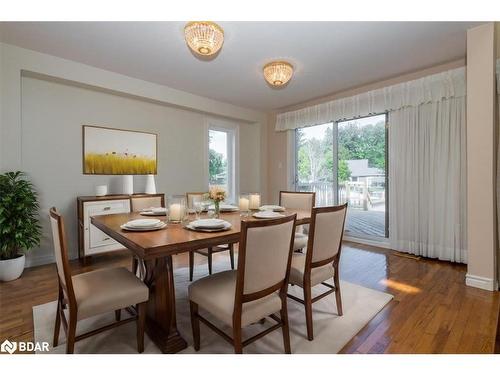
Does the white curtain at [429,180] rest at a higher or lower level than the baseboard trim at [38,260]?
higher

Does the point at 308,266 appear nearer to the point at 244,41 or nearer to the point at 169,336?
the point at 169,336

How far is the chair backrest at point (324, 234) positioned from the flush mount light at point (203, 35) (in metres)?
1.55

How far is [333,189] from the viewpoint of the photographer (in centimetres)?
435

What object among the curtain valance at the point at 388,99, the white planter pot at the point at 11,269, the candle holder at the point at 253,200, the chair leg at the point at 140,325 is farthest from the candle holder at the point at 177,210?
the curtain valance at the point at 388,99

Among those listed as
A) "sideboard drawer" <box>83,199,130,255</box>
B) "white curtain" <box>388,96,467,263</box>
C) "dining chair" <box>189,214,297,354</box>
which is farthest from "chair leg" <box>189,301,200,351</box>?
"white curtain" <box>388,96,467,263</box>

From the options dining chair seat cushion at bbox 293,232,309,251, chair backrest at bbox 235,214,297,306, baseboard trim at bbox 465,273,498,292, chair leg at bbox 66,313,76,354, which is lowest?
baseboard trim at bbox 465,273,498,292

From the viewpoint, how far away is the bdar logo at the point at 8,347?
1.54 meters

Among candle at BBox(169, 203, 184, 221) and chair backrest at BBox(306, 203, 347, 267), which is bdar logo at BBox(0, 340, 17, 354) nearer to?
candle at BBox(169, 203, 184, 221)

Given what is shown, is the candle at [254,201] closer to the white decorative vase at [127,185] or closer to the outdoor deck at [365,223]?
the white decorative vase at [127,185]

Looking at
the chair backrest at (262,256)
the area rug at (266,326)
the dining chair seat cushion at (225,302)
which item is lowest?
the area rug at (266,326)

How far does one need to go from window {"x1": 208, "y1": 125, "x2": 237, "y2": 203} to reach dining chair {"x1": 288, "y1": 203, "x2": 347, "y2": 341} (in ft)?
9.91

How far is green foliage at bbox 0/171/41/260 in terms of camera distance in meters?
2.48
